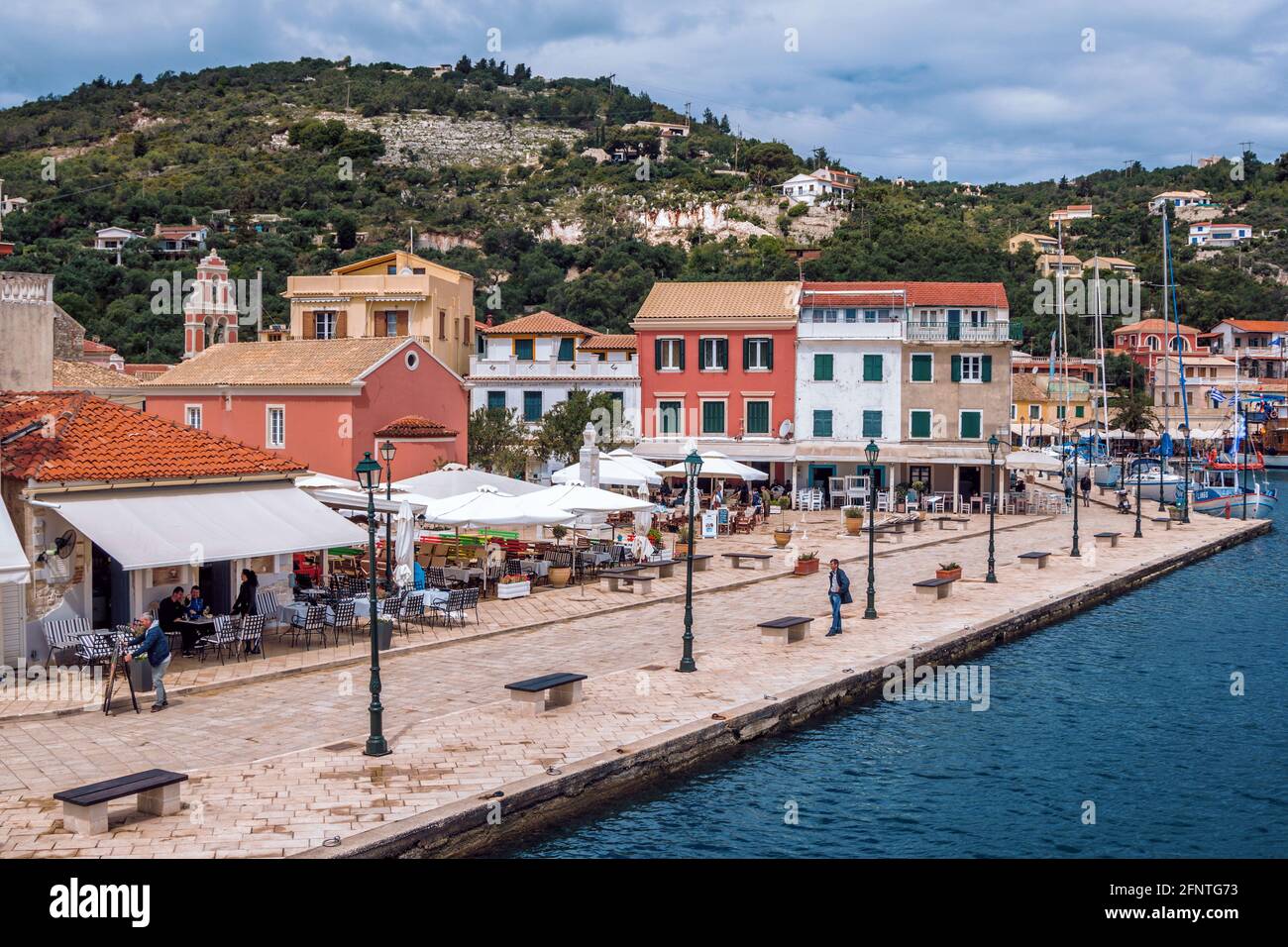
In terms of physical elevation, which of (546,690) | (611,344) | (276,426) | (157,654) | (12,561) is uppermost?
(611,344)

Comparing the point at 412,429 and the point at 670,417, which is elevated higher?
the point at 670,417

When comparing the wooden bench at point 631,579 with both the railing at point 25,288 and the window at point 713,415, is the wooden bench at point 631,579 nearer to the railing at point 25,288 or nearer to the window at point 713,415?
the railing at point 25,288

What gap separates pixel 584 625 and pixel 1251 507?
4270 cm

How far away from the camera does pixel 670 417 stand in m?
50.6

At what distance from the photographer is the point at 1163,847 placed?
1391cm

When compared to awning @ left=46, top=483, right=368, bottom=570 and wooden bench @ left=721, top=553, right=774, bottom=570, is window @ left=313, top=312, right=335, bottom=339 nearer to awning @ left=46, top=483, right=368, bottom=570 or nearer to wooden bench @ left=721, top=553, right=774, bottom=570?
wooden bench @ left=721, top=553, right=774, bottom=570

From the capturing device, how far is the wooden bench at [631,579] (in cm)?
2780

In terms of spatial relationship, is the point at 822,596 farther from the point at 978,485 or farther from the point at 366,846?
the point at 978,485

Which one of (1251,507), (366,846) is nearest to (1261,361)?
(1251,507)

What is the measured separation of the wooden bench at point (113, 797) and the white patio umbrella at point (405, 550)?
38.7 ft

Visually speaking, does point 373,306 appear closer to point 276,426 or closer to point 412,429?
point 276,426

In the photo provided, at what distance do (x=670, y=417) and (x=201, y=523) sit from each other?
3217cm

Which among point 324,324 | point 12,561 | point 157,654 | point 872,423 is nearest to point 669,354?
point 872,423

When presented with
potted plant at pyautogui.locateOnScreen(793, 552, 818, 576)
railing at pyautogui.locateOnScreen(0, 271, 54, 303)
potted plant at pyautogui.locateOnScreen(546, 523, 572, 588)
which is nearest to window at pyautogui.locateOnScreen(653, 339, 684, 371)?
potted plant at pyautogui.locateOnScreen(793, 552, 818, 576)
